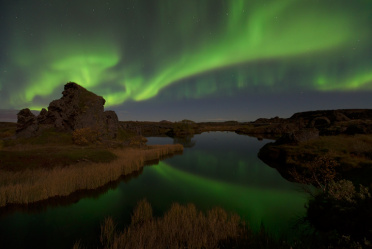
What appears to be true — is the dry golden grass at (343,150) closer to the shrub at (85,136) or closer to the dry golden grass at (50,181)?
the dry golden grass at (50,181)

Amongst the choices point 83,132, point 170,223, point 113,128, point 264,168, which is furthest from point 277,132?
point 170,223

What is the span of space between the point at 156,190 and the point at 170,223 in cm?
1194

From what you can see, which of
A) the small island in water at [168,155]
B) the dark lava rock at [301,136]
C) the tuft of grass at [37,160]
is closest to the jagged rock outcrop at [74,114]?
the small island in water at [168,155]

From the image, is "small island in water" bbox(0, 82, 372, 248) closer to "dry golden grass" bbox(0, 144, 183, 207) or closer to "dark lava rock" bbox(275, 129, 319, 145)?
"dry golden grass" bbox(0, 144, 183, 207)

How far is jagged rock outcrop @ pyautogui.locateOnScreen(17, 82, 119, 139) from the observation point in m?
50.9

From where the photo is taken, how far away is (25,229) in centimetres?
1275

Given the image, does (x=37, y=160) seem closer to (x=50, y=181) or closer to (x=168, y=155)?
(x=50, y=181)

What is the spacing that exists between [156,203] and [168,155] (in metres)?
28.3

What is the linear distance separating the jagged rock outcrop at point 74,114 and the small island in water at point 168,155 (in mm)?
265

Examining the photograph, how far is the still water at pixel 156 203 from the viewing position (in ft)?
40.6

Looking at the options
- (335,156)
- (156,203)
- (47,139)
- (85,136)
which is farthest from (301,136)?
(47,139)

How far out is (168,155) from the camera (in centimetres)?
4634

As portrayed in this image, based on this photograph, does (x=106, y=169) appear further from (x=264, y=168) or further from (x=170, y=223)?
(x=264, y=168)

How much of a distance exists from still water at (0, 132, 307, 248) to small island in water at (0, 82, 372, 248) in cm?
153
